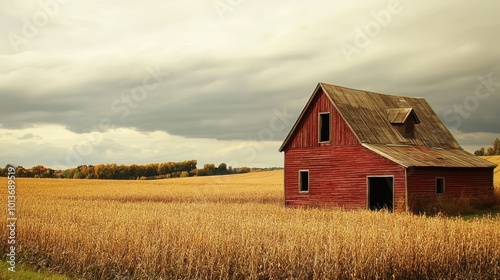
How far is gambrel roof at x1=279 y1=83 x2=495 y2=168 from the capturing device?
97.0ft

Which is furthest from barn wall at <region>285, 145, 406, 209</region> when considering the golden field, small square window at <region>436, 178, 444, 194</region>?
the golden field

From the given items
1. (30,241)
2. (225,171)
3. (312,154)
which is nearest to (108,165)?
(225,171)

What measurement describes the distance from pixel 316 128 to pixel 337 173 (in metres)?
3.22

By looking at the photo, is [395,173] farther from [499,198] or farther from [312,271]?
[312,271]

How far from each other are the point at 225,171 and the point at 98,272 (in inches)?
4553

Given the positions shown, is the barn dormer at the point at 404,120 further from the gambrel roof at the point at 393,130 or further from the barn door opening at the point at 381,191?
the barn door opening at the point at 381,191

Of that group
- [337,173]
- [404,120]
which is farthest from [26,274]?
[404,120]

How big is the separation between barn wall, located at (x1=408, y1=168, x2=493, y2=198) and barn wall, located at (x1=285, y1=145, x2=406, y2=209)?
3.78 ft

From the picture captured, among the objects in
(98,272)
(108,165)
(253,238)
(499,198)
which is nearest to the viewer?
(98,272)

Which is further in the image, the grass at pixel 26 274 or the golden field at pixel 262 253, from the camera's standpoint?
the grass at pixel 26 274

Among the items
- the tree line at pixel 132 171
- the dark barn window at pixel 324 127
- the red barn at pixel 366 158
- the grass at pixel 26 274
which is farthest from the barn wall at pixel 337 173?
the tree line at pixel 132 171

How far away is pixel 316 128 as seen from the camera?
104ft

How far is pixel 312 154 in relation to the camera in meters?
31.6

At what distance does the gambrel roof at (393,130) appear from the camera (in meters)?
29.6
